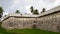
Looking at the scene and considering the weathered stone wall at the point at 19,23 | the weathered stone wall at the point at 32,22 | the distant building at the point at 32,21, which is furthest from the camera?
the weathered stone wall at the point at 19,23

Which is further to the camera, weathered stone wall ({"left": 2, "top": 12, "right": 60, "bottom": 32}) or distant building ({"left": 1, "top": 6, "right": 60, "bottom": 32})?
distant building ({"left": 1, "top": 6, "right": 60, "bottom": 32})

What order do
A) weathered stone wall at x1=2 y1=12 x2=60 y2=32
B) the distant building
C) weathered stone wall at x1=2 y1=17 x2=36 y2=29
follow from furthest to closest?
weathered stone wall at x1=2 y1=17 x2=36 y2=29 < the distant building < weathered stone wall at x1=2 y1=12 x2=60 y2=32

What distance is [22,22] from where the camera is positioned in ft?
123

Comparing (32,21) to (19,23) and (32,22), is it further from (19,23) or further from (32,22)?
(19,23)

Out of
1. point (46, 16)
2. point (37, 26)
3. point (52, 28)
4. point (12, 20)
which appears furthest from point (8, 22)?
point (52, 28)

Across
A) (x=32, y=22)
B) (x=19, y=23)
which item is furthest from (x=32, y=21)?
(x=19, y=23)

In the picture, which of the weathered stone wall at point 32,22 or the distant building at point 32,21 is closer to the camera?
the weathered stone wall at point 32,22

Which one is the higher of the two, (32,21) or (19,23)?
(32,21)

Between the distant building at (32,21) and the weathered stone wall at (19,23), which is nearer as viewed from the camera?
the distant building at (32,21)

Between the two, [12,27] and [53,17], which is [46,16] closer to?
[53,17]

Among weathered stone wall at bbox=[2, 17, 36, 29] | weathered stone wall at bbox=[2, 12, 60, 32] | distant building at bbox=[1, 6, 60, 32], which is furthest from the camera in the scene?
weathered stone wall at bbox=[2, 17, 36, 29]

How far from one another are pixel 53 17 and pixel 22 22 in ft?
27.8

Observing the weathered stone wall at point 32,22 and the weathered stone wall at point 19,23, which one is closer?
the weathered stone wall at point 32,22

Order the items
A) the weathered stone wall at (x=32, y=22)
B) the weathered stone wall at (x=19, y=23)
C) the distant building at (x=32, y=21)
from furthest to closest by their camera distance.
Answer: the weathered stone wall at (x=19, y=23)
the distant building at (x=32, y=21)
the weathered stone wall at (x=32, y=22)
